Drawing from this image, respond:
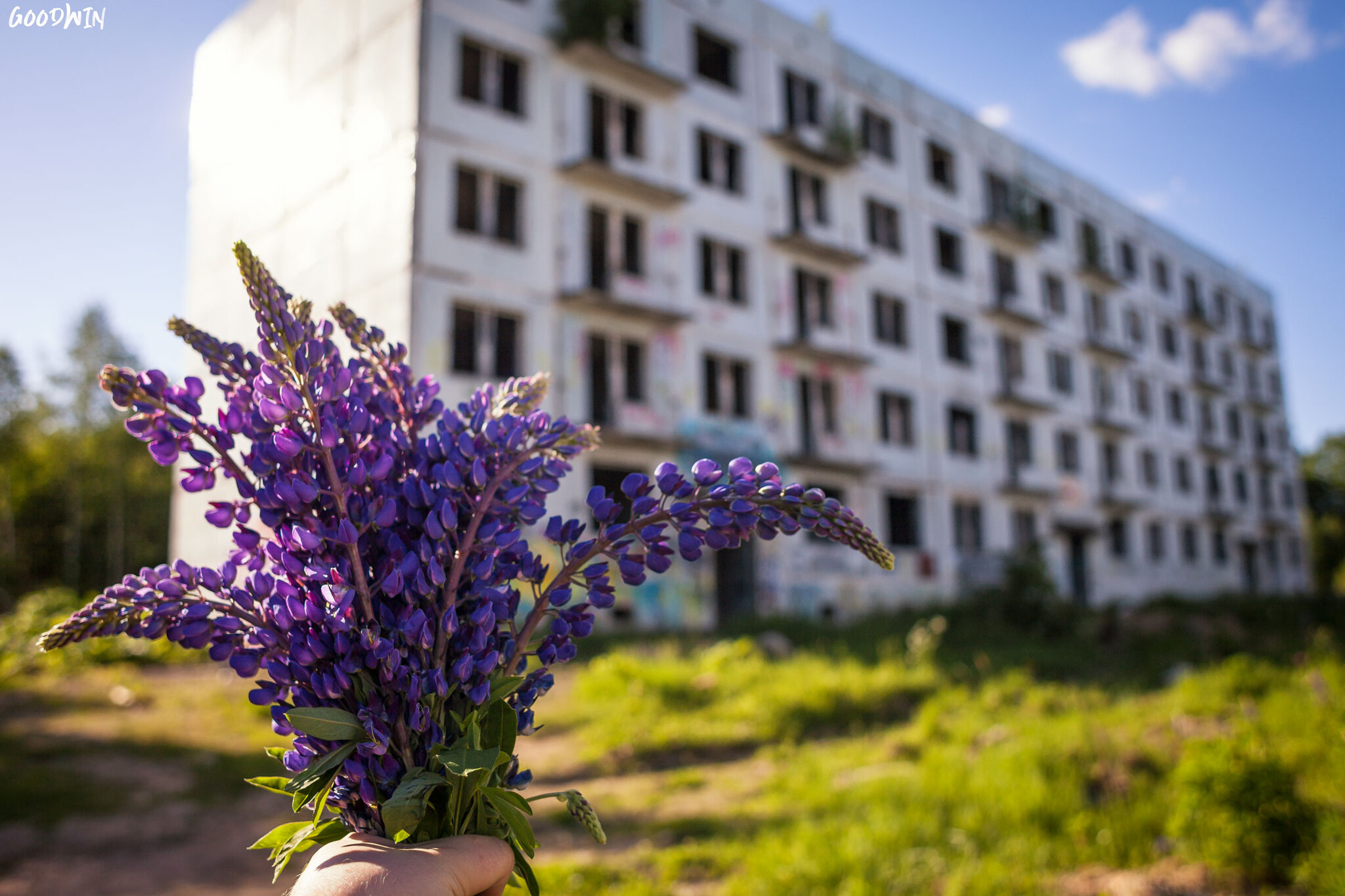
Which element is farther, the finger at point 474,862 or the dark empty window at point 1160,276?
the dark empty window at point 1160,276

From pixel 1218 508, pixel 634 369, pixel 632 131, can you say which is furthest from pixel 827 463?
pixel 1218 508

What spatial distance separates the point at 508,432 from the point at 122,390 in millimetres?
466

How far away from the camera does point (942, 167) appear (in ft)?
82.3

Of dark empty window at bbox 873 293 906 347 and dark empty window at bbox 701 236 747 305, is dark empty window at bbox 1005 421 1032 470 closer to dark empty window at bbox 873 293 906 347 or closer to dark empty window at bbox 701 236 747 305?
dark empty window at bbox 873 293 906 347

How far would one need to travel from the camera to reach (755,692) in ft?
32.7

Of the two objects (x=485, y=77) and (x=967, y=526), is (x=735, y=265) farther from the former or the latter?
(x=967, y=526)

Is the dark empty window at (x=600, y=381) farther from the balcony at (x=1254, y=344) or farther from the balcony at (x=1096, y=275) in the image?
the balcony at (x=1254, y=344)

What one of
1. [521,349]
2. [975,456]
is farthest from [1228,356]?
[521,349]

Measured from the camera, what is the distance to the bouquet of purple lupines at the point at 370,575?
109 cm

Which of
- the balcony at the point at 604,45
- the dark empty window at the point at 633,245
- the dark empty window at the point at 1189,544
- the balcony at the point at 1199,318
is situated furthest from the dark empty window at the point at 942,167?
the dark empty window at the point at 1189,544

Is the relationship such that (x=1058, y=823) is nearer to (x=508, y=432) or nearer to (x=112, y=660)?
(x=508, y=432)

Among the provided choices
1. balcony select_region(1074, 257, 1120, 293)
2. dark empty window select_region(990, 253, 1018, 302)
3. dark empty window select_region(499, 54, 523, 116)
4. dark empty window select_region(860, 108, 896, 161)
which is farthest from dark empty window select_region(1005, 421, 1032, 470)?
dark empty window select_region(499, 54, 523, 116)

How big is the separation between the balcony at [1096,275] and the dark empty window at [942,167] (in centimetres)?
630

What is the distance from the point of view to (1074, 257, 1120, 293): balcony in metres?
28.7
